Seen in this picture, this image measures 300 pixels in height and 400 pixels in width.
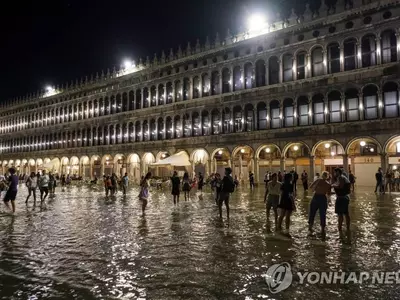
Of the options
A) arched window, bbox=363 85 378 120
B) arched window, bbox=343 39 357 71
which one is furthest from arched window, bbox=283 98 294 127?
arched window, bbox=363 85 378 120

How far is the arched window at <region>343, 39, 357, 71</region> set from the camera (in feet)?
89.8

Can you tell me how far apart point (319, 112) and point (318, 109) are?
28 centimetres

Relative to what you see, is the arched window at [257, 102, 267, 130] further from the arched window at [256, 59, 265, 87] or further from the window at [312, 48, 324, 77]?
the window at [312, 48, 324, 77]

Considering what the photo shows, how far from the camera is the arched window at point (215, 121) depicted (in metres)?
34.7

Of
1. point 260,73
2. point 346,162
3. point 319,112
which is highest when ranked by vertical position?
point 260,73

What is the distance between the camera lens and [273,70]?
3164 centimetres

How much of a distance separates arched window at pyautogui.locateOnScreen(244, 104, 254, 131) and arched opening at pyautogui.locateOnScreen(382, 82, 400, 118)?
440 inches

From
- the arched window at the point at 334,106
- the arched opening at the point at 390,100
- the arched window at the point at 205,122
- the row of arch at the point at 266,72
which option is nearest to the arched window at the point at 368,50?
the row of arch at the point at 266,72

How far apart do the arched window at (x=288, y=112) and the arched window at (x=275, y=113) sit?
0.66 meters

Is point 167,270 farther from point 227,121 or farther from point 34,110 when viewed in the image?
point 34,110

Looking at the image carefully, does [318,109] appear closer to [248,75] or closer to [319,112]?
[319,112]

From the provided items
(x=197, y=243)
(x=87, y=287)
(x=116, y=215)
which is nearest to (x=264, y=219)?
(x=197, y=243)

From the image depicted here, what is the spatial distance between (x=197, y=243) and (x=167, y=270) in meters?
2.00

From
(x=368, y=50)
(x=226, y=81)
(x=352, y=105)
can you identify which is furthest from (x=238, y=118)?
(x=368, y=50)
